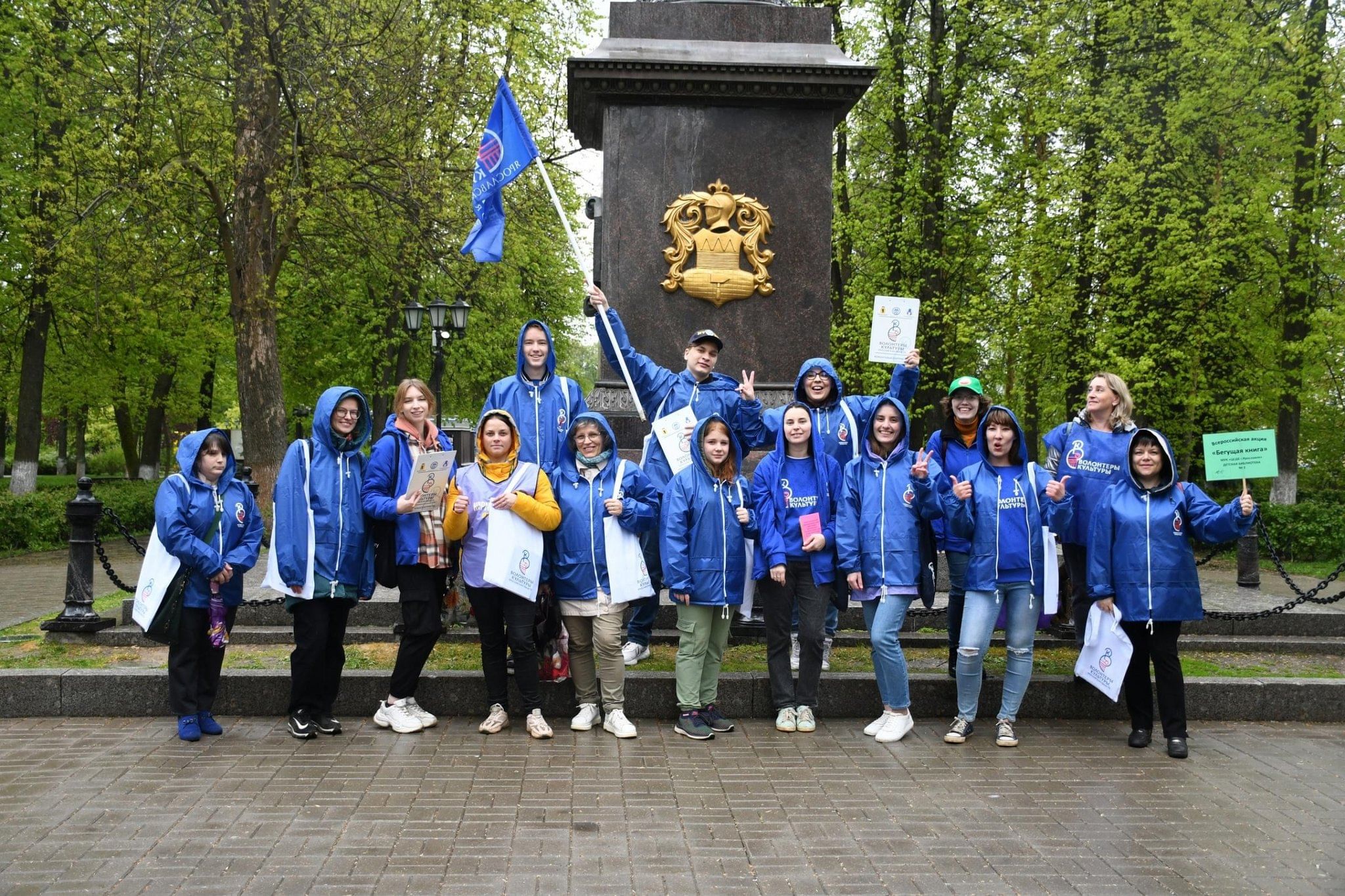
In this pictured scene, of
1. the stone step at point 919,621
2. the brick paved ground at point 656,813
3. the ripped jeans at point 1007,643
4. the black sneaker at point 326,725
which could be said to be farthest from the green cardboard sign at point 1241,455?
the black sneaker at point 326,725

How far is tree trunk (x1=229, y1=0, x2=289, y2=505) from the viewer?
56.1 ft

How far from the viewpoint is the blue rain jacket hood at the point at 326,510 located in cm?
657

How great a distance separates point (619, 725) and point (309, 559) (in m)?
2.05

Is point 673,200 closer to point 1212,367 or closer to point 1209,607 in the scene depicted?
point 1209,607

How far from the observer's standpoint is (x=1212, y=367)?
21.6m

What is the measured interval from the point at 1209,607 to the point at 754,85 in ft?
21.7

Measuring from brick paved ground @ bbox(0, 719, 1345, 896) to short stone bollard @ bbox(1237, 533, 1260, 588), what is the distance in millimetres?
6732

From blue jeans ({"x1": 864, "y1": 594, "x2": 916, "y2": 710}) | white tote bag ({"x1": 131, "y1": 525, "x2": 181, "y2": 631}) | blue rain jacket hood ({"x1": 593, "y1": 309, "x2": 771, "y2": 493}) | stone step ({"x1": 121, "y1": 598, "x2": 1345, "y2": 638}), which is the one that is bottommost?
stone step ({"x1": 121, "y1": 598, "x2": 1345, "y2": 638})

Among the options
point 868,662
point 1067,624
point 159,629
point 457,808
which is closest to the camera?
point 457,808

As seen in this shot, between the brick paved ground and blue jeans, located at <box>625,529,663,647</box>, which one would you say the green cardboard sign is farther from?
blue jeans, located at <box>625,529,663,647</box>

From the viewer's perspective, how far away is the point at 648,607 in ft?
25.9

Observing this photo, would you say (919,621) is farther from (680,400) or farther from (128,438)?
(128,438)

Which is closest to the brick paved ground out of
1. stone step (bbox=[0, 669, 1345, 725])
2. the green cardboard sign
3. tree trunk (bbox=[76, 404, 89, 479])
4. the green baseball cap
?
stone step (bbox=[0, 669, 1345, 725])

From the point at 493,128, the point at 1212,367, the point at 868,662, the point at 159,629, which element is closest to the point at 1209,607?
the point at 868,662
